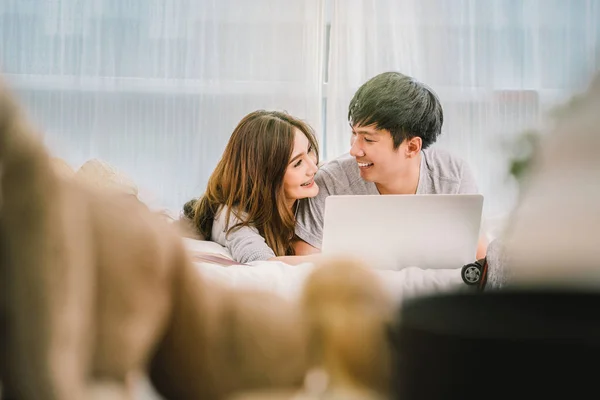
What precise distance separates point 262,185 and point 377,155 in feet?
1.49

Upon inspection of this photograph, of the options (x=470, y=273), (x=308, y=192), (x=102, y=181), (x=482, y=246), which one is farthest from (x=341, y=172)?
(x=102, y=181)

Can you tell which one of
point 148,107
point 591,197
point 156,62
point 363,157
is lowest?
point 591,197

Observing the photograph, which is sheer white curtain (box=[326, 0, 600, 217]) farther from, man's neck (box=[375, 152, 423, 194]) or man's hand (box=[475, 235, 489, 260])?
man's hand (box=[475, 235, 489, 260])

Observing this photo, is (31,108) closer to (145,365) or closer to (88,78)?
(145,365)

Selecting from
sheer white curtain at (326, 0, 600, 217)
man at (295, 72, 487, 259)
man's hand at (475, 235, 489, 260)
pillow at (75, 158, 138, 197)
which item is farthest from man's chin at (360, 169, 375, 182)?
pillow at (75, 158, 138, 197)

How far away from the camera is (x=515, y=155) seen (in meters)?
0.20

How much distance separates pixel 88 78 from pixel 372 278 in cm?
378

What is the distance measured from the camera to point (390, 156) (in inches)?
94.7

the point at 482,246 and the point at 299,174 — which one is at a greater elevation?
the point at 299,174

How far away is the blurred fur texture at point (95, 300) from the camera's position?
0.51 ft

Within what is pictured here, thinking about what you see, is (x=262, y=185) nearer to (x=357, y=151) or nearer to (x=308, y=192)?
(x=308, y=192)

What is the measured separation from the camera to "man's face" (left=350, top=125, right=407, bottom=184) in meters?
2.40

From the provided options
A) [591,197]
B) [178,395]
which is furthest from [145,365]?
[591,197]

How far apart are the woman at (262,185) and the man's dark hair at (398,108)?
26 centimetres
